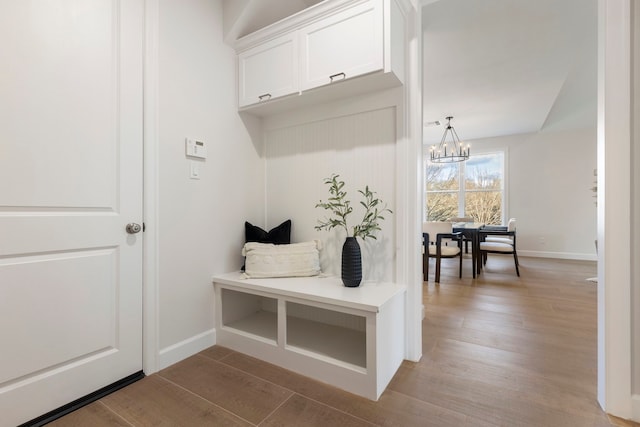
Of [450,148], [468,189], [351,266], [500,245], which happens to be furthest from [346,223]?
[450,148]

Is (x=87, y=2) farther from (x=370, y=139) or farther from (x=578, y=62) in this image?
(x=578, y=62)

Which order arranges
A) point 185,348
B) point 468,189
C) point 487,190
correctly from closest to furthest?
point 185,348 < point 487,190 < point 468,189

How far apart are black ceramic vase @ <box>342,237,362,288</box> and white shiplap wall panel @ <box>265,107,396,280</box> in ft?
0.71

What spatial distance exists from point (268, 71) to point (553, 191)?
624 cm

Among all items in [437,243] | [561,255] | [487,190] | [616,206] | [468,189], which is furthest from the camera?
[468,189]

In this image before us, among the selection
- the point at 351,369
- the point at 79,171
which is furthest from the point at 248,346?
the point at 79,171

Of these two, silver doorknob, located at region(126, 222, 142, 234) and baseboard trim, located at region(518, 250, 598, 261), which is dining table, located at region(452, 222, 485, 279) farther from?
silver doorknob, located at region(126, 222, 142, 234)

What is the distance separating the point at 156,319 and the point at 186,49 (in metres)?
1.69

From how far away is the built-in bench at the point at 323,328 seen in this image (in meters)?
1.49

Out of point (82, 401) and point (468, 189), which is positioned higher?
point (468, 189)

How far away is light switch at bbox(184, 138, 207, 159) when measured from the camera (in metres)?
1.87

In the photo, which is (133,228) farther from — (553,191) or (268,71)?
(553,191)

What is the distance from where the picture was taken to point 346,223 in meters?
2.06

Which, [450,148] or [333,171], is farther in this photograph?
[450,148]
